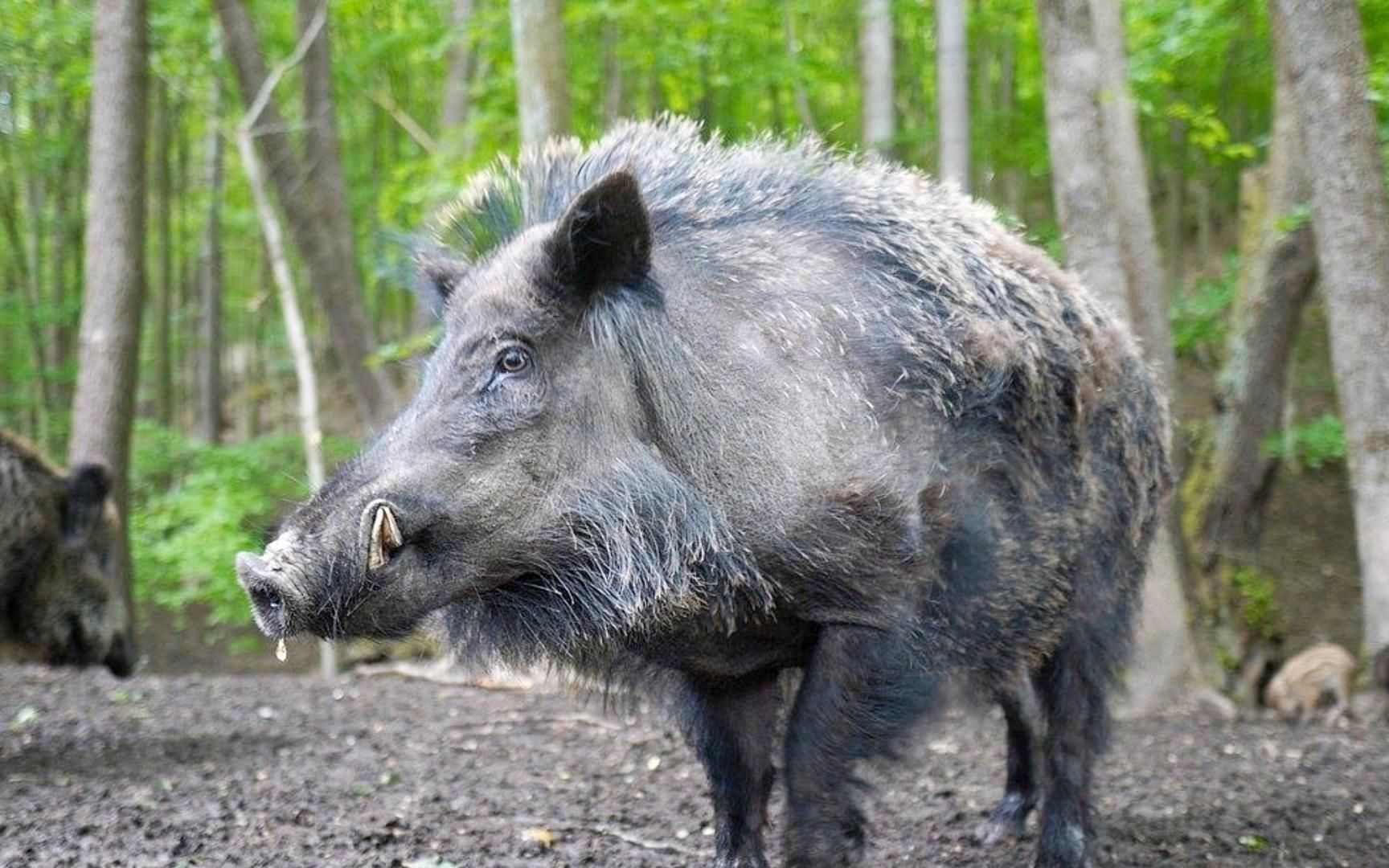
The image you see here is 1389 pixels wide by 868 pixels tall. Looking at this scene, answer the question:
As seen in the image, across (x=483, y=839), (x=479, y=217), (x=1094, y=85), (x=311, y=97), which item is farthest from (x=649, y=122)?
(x=311, y=97)

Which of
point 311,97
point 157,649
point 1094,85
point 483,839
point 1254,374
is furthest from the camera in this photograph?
point 157,649

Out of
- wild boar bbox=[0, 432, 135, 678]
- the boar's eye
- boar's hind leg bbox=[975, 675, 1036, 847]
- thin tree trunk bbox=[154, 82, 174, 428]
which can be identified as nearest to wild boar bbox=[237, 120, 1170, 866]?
the boar's eye

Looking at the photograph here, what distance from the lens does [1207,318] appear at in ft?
41.0

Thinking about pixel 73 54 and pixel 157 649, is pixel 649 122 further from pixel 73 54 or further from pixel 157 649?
pixel 157 649

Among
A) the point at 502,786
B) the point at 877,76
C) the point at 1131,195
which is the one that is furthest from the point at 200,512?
the point at 1131,195

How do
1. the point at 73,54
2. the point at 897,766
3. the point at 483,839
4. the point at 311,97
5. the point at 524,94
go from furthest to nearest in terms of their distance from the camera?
the point at 73,54 → the point at 311,97 → the point at 524,94 → the point at 483,839 → the point at 897,766

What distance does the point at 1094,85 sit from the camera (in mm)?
7105

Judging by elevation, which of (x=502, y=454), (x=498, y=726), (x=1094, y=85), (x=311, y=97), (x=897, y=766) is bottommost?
(x=498, y=726)

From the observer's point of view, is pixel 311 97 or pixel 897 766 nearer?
pixel 897 766

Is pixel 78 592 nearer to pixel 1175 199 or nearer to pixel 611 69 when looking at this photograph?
pixel 611 69

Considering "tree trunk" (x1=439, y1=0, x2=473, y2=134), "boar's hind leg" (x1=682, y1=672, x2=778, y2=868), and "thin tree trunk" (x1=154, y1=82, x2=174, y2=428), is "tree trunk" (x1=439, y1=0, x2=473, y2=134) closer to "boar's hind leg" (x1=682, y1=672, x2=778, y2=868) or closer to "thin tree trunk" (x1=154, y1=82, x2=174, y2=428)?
"thin tree trunk" (x1=154, y1=82, x2=174, y2=428)

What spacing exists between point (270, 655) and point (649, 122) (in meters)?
16.0

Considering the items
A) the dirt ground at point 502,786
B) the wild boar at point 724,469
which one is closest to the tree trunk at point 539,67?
the dirt ground at point 502,786

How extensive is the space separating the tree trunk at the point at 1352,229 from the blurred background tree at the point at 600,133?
0.16 ft
